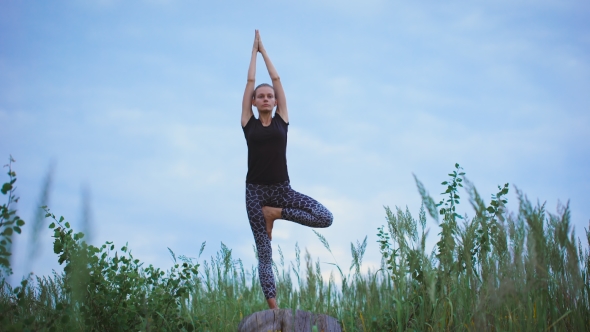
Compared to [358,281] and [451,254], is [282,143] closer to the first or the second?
[358,281]

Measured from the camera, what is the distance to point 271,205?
588cm

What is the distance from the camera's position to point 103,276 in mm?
4668

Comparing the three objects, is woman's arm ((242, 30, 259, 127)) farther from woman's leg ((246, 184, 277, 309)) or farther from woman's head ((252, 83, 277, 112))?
woman's leg ((246, 184, 277, 309))

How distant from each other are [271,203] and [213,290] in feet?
4.64

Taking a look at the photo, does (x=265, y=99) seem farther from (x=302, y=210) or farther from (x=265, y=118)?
(x=302, y=210)

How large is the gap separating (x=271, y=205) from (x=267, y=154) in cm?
57

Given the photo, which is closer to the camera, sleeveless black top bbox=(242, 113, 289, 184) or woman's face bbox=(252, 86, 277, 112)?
sleeveless black top bbox=(242, 113, 289, 184)

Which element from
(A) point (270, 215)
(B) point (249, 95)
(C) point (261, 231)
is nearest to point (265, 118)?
(B) point (249, 95)

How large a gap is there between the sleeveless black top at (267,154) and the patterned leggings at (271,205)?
93 millimetres

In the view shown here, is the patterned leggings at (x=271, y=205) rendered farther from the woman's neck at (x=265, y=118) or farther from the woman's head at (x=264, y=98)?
the woman's head at (x=264, y=98)

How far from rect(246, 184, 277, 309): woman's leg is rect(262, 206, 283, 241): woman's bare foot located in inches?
1.4

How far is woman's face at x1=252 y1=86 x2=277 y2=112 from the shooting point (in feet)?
19.5

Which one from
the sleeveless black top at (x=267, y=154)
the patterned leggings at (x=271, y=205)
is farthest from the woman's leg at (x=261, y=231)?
the sleeveless black top at (x=267, y=154)

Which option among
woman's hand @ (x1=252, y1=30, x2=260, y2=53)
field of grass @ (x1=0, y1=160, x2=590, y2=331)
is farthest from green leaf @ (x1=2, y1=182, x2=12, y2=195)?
woman's hand @ (x1=252, y1=30, x2=260, y2=53)
